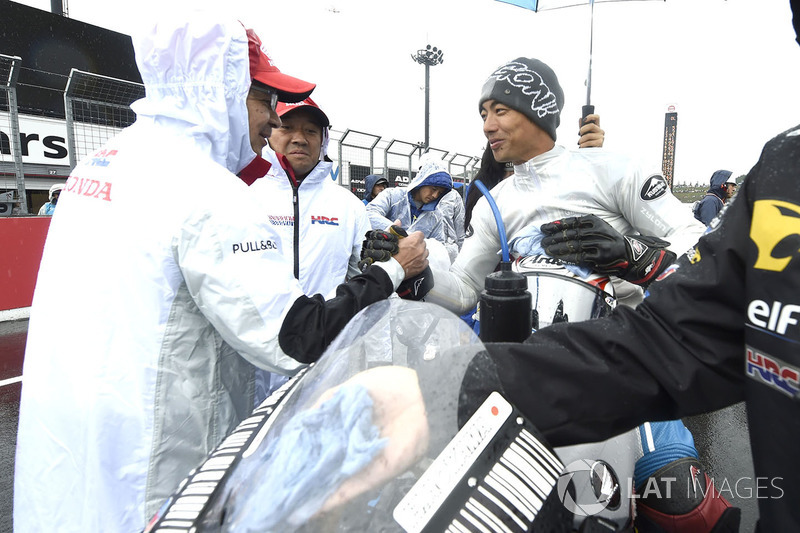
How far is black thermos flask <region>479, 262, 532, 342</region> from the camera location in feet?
3.88

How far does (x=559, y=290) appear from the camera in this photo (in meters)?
1.49

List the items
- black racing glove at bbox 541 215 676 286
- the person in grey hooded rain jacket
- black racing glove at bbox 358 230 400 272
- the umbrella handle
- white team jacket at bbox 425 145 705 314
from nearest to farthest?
1. black racing glove at bbox 541 215 676 286
2. white team jacket at bbox 425 145 705 314
3. black racing glove at bbox 358 230 400 272
4. the umbrella handle
5. the person in grey hooded rain jacket

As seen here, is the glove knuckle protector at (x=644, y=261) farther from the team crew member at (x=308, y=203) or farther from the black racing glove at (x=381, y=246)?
the team crew member at (x=308, y=203)

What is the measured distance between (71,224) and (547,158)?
67.9 inches

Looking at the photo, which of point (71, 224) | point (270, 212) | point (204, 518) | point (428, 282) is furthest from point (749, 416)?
point (270, 212)

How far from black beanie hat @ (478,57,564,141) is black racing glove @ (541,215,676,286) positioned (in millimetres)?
681

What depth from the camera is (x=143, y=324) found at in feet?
4.54

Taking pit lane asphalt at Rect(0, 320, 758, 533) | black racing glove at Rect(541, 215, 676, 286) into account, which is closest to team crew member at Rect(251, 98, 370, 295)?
black racing glove at Rect(541, 215, 676, 286)

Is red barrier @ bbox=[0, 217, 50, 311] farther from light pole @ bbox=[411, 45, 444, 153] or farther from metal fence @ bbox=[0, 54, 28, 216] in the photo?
light pole @ bbox=[411, 45, 444, 153]

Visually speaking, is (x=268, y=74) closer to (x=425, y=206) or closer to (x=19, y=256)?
(x=425, y=206)

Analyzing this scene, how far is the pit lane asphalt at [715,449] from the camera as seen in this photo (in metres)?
2.83

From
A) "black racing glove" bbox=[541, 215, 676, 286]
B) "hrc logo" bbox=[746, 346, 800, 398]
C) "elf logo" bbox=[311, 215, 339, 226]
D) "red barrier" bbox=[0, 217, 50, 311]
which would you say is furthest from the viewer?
"red barrier" bbox=[0, 217, 50, 311]

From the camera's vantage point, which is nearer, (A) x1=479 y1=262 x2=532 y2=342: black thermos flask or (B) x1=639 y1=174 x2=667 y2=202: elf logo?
(A) x1=479 y1=262 x2=532 y2=342: black thermos flask

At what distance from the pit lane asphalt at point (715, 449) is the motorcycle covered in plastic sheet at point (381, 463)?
220 cm
